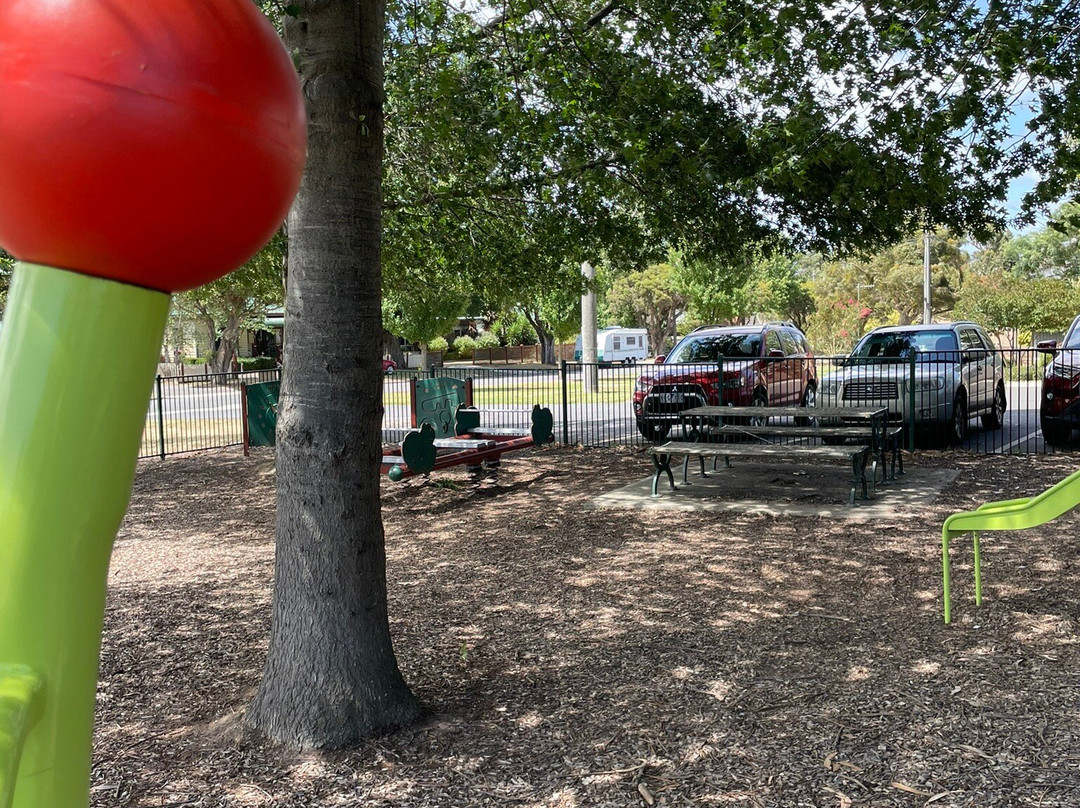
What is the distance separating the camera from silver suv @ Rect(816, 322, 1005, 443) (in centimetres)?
1425

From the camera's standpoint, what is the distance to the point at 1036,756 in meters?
3.99

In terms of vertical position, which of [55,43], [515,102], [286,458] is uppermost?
[515,102]

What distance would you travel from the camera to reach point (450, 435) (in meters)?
12.8

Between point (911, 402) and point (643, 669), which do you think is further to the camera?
point (911, 402)

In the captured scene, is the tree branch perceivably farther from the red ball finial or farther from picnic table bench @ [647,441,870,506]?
the red ball finial

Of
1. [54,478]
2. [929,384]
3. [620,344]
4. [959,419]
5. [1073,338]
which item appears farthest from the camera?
[620,344]

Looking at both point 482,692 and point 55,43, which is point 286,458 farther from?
point 55,43

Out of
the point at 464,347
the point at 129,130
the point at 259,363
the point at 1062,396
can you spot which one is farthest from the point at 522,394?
the point at 464,347

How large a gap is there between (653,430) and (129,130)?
556 inches

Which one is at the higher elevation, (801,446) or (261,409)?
(261,409)

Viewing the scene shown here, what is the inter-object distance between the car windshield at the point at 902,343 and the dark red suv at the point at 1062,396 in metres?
1.93

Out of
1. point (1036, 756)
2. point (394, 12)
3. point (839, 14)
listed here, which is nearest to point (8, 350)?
point (1036, 756)

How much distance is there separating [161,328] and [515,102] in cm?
683

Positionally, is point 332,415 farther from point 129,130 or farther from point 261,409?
point 261,409
